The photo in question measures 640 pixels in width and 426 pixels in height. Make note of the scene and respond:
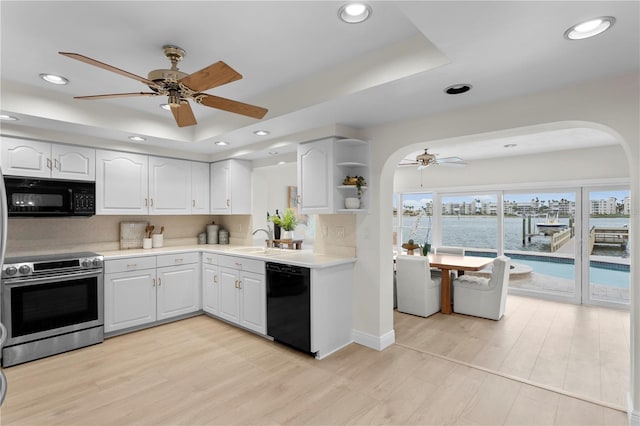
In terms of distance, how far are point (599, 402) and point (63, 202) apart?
5.13m

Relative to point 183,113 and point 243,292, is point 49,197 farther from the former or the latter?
point 243,292

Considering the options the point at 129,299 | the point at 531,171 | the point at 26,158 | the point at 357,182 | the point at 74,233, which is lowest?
the point at 129,299

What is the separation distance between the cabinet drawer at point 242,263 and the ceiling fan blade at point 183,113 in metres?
1.61

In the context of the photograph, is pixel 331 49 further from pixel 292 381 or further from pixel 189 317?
pixel 189 317

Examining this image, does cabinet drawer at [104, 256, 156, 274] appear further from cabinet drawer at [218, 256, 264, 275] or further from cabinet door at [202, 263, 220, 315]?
cabinet drawer at [218, 256, 264, 275]

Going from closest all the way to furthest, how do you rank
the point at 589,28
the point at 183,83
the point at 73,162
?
the point at 589,28
the point at 183,83
the point at 73,162

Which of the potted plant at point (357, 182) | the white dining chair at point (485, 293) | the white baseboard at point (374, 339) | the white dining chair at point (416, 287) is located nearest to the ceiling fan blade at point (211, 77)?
the potted plant at point (357, 182)

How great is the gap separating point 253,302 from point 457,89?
2.86 metres

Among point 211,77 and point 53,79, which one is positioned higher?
point 53,79

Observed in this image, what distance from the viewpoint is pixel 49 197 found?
3480 millimetres

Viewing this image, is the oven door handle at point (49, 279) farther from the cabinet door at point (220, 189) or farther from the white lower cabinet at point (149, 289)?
the cabinet door at point (220, 189)

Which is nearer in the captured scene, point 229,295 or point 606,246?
point 229,295

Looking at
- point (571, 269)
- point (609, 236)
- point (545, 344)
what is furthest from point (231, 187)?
point (609, 236)

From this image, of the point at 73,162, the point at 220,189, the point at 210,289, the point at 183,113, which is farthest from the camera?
the point at 220,189
